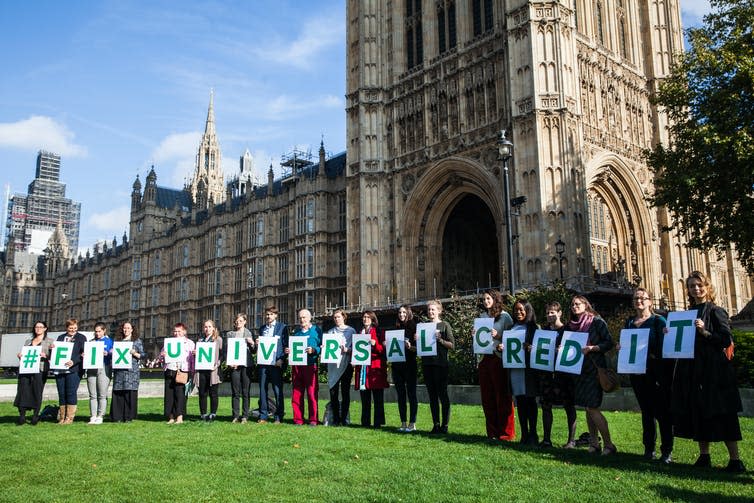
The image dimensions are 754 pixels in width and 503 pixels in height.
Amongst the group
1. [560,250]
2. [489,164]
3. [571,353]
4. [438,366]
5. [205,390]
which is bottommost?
[205,390]

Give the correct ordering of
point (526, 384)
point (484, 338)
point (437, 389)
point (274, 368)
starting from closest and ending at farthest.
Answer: point (526, 384) < point (484, 338) < point (437, 389) < point (274, 368)

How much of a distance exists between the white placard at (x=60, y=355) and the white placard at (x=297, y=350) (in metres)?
4.50

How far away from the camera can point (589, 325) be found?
8938 mm

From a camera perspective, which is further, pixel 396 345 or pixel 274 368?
pixel 274 368

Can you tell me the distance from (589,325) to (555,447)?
1.78 meters

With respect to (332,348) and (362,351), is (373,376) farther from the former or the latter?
(332,348)

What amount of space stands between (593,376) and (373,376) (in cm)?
430

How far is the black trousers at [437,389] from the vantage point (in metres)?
10.7

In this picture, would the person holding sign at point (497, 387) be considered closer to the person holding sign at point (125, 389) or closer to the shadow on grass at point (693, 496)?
the shadow on grass at point (693, 496)

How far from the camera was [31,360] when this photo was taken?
13.4 metres

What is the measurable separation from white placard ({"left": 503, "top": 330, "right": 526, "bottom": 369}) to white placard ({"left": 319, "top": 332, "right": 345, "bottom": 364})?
143 inches

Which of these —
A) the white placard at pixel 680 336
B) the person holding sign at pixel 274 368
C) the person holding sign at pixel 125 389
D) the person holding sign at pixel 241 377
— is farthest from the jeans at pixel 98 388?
the white placard at pixel 680 336

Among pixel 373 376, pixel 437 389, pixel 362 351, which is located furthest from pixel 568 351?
pixel 362 351

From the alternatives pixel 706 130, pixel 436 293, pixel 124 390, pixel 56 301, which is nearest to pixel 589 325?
pixel 124 390
